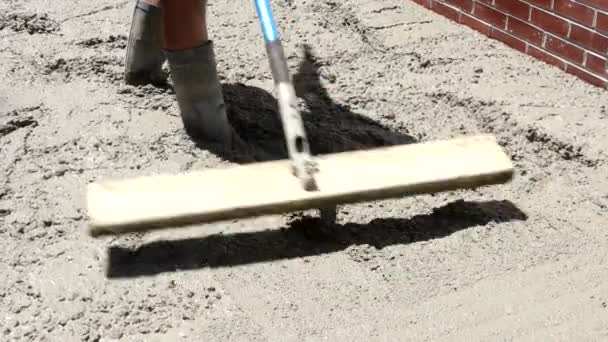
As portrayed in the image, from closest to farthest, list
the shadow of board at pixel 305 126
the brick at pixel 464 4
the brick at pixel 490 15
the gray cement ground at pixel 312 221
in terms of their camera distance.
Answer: the gray cement ground at pixel 312 221
the shadow of board at pixel 305 126
the brick at pixel 490 15
the brick at pixel 464 4

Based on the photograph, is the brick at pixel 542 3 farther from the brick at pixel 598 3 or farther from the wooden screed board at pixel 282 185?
the wooden screed board at pixel 282 185

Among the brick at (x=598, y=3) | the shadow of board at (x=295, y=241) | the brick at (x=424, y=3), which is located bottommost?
the shadow of board at (x=295, y=241)

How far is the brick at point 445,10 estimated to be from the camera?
3555 millimetres

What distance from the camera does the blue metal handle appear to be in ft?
7.53

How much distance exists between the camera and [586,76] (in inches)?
118

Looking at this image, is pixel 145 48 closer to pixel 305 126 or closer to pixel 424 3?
pixel 305 126

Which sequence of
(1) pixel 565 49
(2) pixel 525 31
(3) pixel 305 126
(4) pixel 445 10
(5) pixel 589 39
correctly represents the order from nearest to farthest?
(3) pixel 305 126 → (5) pixel 589 39 → (1) pixel 565 49 → (2) pixel 525 31 → (4) pixel 445 10

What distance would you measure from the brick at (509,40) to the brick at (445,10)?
0.78 feet

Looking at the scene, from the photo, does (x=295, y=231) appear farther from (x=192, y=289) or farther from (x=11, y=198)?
(x=11, y=198)

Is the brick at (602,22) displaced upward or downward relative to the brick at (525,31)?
upward

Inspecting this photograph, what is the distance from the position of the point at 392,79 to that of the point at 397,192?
3.62ft

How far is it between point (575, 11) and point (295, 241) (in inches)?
58.3

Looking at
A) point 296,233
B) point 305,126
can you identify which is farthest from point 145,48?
A: point 296,233

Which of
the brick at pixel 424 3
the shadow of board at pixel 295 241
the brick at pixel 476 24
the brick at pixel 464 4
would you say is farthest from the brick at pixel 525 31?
the shadow of board at pixel 295 241
